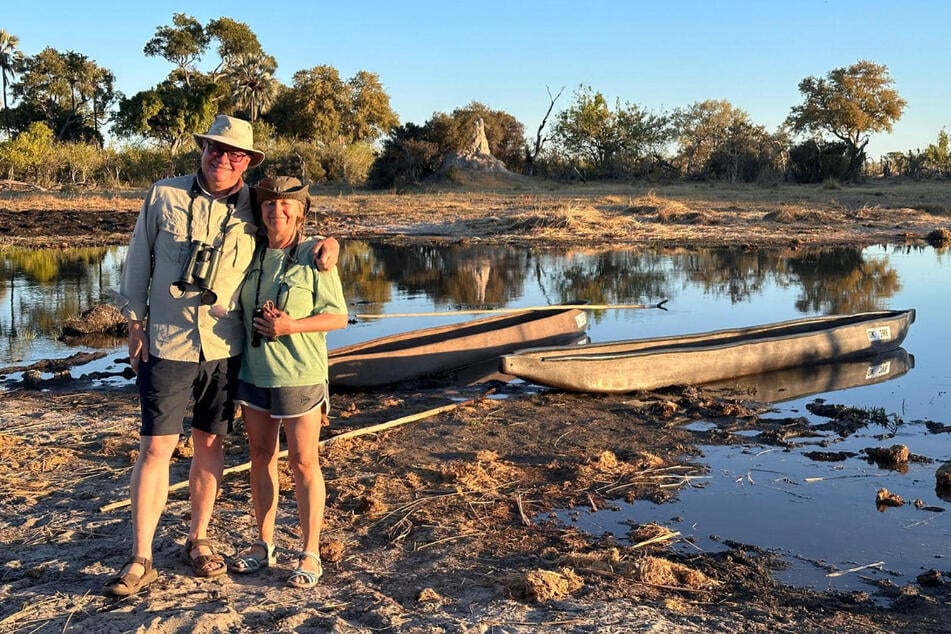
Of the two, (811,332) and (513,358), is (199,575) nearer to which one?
(513,358)

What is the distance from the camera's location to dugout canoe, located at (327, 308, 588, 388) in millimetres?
8523

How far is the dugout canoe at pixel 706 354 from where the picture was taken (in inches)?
317

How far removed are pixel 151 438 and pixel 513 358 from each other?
4.20 metres

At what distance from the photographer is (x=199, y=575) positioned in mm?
4039

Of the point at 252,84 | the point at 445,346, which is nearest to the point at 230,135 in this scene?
the point at 445,346

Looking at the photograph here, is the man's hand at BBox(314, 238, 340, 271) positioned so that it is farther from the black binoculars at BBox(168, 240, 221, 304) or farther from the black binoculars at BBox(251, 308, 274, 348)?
the black binoculars at BBox(168, 240, 221, 304)

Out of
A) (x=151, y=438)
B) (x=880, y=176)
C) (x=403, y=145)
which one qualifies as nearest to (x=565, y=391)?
(x=151, y=438)

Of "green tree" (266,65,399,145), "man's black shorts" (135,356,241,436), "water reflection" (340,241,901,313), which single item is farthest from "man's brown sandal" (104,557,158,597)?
"green tree" (266,65,399,145)

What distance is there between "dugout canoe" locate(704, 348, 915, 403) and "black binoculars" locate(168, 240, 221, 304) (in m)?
5.83

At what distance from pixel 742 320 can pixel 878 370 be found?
3056 mm

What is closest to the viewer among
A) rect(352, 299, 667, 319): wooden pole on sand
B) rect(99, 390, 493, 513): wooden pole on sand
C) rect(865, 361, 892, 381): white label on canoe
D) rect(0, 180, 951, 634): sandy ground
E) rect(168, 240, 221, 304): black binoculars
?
rect(0, 180, 951, 634): sandy ground

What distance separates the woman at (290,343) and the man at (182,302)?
0.31 feet

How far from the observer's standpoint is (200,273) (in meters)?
3.87

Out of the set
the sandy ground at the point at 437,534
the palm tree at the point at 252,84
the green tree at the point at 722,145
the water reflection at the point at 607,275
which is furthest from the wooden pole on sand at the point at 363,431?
the palm tree at the point at 252,84
